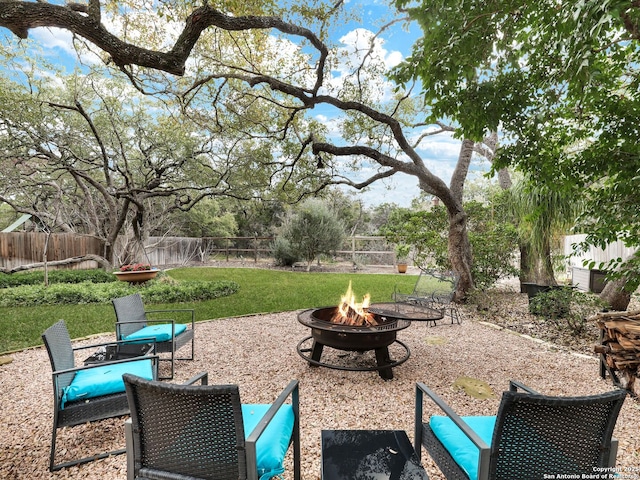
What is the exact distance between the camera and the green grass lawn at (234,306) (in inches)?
198

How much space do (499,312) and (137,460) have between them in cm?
657

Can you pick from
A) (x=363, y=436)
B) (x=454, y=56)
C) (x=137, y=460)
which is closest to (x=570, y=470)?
(x=363, y=436)

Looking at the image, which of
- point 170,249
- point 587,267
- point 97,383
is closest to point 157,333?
point 97,383

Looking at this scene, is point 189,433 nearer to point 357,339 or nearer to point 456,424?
point 456,424

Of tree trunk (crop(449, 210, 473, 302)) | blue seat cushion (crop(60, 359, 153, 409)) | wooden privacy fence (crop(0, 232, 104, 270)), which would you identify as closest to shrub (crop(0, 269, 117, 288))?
wooden privacy fence (crop(0, 232, 104, 270))

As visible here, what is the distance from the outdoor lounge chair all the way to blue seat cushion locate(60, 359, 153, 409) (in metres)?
3.87

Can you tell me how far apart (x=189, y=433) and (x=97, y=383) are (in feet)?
4.46

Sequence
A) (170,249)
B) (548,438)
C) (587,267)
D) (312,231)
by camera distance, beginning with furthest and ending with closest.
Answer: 1. (170,249)
2. (312,231)
3. (587,267)
4. (548,438)

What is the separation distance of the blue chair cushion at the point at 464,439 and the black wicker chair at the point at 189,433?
3.05 feet

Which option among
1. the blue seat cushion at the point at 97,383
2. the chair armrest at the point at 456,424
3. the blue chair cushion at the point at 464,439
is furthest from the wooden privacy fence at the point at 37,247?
the blue chair cushion at the point at 464,439

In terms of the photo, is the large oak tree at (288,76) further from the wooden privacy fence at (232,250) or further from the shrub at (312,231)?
the wooden privacy fence at (232,250)

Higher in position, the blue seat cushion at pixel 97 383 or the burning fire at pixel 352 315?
the burning fire at pixel 352 315

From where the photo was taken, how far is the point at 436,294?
6055 mm

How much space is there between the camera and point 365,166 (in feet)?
30.5
